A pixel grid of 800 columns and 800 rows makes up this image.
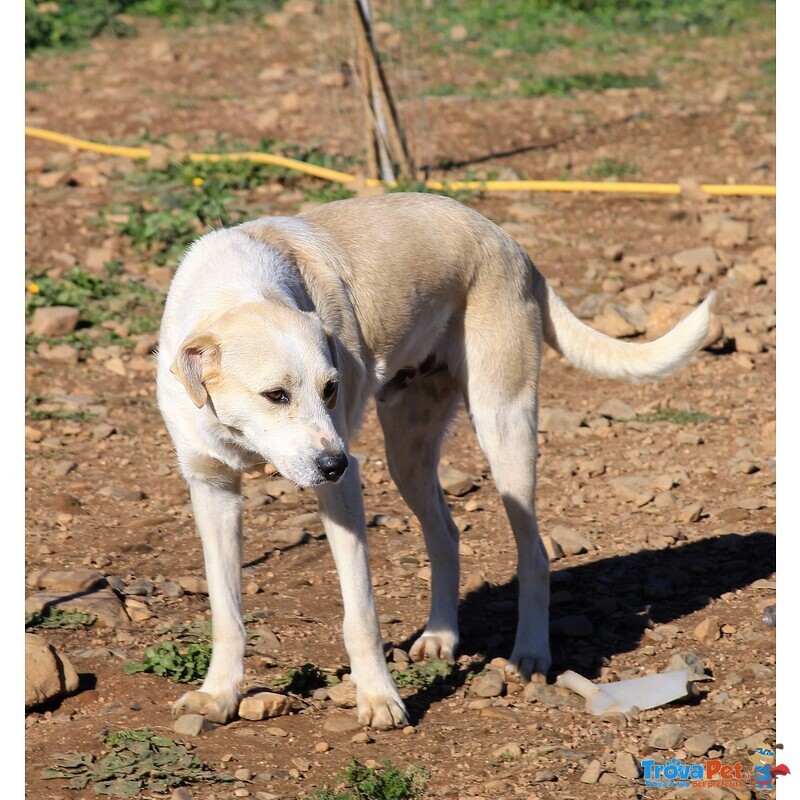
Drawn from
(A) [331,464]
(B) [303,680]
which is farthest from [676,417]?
(A) [331,464]

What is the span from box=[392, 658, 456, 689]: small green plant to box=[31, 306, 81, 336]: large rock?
4407 millimetres

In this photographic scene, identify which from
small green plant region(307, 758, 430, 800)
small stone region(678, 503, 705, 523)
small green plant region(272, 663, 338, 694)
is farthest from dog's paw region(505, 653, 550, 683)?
small stone region(678, 503, 705, 523)

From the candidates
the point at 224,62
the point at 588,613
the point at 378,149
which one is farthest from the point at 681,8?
the point at 588,613

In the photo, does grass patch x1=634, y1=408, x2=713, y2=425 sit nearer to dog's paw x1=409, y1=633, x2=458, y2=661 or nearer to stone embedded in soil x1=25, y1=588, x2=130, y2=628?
dog's paw x1=409, y1=633, x2=458, y2=661

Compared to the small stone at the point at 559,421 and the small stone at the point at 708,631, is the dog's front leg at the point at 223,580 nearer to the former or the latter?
the small stone at the point at 708,631

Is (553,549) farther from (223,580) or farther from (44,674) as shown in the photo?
(44,674)

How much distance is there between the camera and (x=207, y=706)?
4672mm

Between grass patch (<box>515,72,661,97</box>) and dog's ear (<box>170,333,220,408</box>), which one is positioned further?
grass patch (<box>515,72,661,97</box>)

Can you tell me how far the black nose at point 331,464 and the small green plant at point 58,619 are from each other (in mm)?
1747

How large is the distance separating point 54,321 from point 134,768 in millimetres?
4920

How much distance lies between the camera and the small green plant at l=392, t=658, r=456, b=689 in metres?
5.13

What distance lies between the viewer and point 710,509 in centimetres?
685

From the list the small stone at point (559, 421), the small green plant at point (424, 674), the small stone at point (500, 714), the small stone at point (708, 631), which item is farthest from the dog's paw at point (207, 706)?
the small stone at point (559, 421)

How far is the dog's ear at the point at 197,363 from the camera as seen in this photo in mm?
4141
